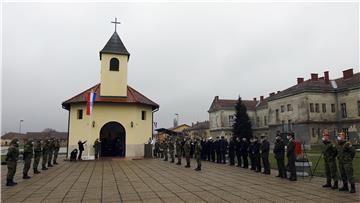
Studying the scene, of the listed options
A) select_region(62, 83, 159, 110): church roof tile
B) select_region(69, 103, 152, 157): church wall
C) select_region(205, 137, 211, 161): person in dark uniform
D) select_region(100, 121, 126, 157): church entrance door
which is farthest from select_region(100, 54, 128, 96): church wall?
select_region(205, 137, 211, 161): person in dark uniform

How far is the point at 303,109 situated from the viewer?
144ft

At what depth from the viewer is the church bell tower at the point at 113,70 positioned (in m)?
25.7

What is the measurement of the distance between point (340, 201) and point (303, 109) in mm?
38657

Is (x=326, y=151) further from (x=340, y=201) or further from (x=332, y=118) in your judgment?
(x=332, y=118)

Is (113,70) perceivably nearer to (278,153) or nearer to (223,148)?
(223,148)

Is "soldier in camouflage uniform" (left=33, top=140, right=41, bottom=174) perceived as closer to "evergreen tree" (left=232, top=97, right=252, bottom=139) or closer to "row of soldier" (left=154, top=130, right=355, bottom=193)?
"row of soldier" (left=154, top=130, right=355, bottom=193)

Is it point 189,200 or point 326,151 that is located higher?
point 326,151

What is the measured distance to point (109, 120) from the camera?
24484 mm

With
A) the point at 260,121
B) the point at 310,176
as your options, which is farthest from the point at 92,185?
the point at 260,121

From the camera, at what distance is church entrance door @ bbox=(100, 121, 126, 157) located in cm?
2525

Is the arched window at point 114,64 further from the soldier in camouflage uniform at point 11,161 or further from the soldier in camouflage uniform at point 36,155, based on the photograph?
the soldier in camouflage uniform at point 11,161

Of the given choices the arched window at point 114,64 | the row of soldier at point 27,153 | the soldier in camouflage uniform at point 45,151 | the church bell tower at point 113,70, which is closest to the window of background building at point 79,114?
Answer: the church bell tower at point 113,70

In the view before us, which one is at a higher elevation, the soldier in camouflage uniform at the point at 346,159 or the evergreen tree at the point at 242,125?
the evergreen tree at the point at 242,125

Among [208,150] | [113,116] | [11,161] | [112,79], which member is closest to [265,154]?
[208,150]
